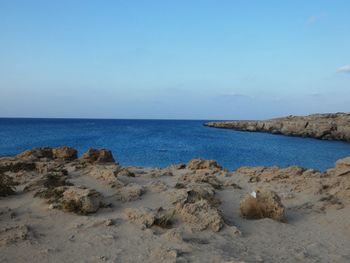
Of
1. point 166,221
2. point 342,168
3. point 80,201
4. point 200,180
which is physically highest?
point 342,168

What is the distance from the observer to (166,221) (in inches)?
398

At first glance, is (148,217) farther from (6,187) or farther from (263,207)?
(6,187)

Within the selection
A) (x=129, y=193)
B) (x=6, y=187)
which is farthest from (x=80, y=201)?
(x=6, y=187)

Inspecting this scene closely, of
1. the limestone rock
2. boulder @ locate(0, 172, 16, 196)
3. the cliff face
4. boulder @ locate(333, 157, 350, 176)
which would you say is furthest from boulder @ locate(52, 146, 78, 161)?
the cliff face

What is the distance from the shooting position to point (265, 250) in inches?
363

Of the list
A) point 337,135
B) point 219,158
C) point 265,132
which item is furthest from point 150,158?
point 265,132

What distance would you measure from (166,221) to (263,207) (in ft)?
10.7

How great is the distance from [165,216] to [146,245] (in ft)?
5.15

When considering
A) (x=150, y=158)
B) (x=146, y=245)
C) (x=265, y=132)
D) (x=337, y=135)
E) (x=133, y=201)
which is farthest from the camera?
(x=265, y=132)

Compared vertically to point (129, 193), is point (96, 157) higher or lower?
higher

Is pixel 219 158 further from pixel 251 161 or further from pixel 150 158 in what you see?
pixel 150 158

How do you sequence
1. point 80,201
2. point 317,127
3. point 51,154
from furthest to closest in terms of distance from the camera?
point 317,127, point 51,154, point 80,201

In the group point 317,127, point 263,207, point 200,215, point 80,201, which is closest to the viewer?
point 200,215

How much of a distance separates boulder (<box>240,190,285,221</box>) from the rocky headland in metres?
Answer: 0.03
